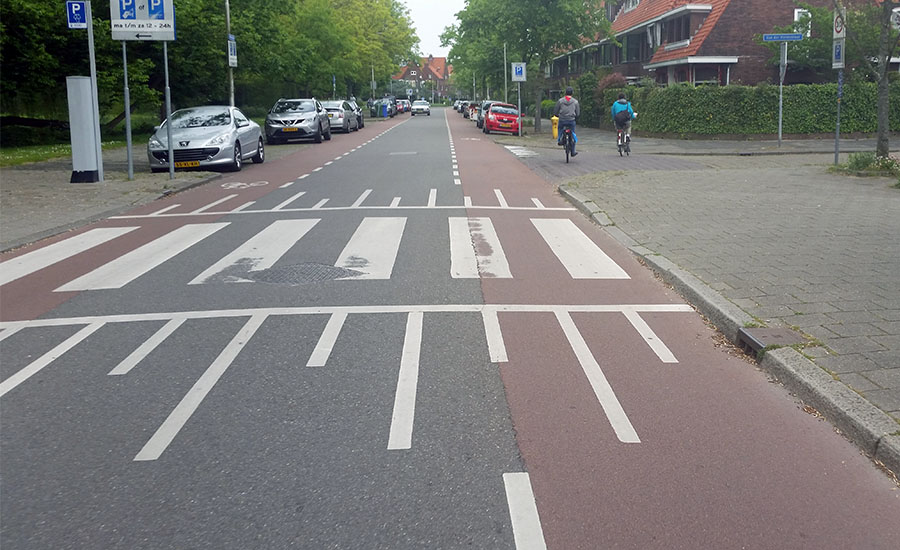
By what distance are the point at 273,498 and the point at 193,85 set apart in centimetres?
3533

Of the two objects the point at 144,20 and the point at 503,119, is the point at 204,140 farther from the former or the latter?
the point at 503,119

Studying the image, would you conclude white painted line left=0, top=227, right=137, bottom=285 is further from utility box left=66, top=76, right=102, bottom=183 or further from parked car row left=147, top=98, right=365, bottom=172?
parked car row left=147, top=98, right=365, bottom=172

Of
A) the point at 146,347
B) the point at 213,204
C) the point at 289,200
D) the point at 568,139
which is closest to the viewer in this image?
the point at 146,347

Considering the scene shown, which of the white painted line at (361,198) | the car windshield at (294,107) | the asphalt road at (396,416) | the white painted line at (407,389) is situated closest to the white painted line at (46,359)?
the asphalt road at (396,416)

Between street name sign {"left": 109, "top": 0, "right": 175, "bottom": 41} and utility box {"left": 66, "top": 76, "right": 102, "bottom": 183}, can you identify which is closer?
utility box {"left": 66, "top": 76, "right": 102, "bottom": 183}

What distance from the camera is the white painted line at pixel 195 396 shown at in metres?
4.52

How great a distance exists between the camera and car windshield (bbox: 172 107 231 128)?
69.3ft

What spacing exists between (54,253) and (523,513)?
846cm

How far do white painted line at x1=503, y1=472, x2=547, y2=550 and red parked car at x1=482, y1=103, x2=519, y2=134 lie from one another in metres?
36.5

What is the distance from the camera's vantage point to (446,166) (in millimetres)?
21953

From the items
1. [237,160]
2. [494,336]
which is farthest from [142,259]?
[237,160]

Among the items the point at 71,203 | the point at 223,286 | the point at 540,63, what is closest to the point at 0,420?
the point at 223,286

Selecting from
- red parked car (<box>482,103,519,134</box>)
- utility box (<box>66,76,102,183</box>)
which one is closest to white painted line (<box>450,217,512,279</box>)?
utility box (<box>66,76,102,183</box>)

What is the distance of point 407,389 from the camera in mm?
5340
